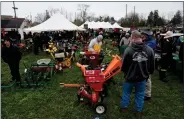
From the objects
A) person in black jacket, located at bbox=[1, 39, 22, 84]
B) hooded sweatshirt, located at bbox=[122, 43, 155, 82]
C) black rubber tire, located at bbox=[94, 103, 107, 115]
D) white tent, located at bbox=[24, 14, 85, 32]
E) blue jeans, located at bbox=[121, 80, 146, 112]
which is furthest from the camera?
white tent, located at bbox=[24, 14, 85, 32]

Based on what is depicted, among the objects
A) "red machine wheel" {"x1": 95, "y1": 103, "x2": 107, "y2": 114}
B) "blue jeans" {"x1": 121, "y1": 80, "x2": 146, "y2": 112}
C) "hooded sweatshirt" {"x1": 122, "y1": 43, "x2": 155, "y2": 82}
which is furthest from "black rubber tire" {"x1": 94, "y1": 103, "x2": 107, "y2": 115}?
"hooded sweatshirt" {"x1": 122, "y1": 43, "x2": 155, "y2": 82}

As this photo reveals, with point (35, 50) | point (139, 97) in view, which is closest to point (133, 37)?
point (139, 97)

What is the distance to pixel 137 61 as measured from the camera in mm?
4180

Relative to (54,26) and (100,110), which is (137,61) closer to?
(100,110)

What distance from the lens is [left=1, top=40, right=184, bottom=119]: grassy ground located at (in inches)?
188

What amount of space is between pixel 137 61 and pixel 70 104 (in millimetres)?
2116

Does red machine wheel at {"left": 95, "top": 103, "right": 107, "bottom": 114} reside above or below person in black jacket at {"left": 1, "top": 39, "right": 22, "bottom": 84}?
below

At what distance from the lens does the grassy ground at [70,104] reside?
4.78m

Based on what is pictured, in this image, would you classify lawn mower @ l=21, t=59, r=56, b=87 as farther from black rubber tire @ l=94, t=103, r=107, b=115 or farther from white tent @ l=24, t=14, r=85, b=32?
white tent @ l=24, t=14, r=85, b=32

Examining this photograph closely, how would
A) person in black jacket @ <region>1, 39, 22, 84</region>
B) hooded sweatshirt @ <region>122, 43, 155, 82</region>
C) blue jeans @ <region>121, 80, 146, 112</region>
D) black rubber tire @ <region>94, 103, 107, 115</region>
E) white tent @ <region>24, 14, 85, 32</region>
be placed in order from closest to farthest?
hooded sweatshirt @ <region>122, 43, 155, 82</region> < blue jeans @ <region>121, 80, 146, 112</region> < black rubber tire @ <region>94, 103, 107, 115</region> < person in black jacket @ <region>1, 39, 22, 84</region> < white tent @ <region>24, 14, 85, 32</region>

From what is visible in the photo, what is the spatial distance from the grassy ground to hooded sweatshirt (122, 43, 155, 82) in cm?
94

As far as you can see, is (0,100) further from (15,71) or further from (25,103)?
(15,71)

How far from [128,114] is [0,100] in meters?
3.25

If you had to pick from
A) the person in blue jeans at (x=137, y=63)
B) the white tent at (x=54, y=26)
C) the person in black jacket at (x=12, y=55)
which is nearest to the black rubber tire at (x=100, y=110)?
the person in blue jeans at (x=137, y=63)
